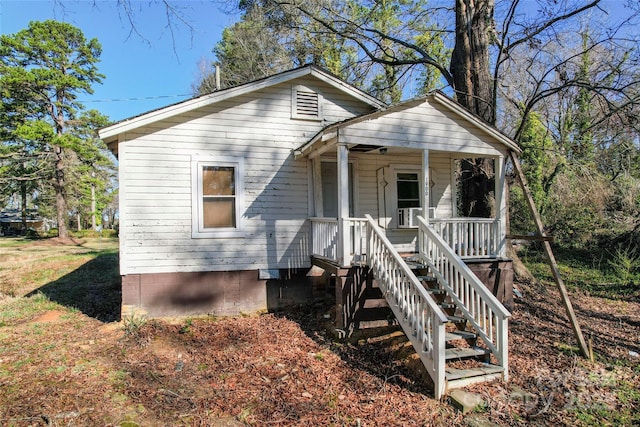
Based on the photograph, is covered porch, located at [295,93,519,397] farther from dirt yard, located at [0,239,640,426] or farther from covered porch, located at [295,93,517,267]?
dirt yard, located at [0,239,640,426]

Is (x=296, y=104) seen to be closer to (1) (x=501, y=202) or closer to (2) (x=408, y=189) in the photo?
(2) (x=408, y=189)

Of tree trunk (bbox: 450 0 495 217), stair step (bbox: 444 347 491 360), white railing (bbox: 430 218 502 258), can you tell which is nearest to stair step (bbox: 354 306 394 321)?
stair step (bbox: 444 347 491 360)

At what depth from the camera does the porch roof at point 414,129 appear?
21.0 ft

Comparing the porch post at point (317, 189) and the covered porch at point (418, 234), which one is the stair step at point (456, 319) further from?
the porch post at point (317, 189)

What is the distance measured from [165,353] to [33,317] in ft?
13.9

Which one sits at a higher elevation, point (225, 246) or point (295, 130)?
point (295, 130)

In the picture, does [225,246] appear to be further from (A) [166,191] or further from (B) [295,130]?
(B) [295,130]

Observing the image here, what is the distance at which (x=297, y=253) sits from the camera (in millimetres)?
8062

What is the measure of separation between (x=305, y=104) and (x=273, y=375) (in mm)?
5643

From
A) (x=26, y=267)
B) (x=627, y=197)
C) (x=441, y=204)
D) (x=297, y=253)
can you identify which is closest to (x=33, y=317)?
(x=297, y=253)

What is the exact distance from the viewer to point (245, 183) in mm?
7789

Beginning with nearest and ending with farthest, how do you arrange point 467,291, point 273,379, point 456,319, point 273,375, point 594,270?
point 273,379
point 273,375
point 467,291
point 456,319
point 594,270

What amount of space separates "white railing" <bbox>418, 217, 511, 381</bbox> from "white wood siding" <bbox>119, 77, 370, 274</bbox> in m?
2.74

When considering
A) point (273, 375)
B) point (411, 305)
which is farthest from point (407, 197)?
point (273, 375)
